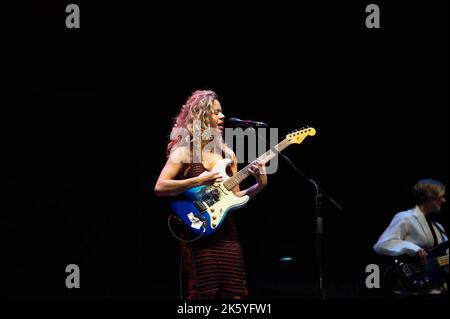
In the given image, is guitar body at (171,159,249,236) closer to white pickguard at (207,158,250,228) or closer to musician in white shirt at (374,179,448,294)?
white pickguard at (207,158,250,228)

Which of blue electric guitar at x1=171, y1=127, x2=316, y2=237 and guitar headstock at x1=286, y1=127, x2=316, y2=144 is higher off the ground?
guitar headstock at x1=286, y1=127, x2=316, y2=144

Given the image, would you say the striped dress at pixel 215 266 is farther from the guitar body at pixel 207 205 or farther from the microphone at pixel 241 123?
A: the microphone at pixel 241 123

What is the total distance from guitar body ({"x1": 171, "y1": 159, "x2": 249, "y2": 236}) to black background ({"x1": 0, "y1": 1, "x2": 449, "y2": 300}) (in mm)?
1807

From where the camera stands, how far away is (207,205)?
3473 millimetres

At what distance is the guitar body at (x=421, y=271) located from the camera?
4.77 metres

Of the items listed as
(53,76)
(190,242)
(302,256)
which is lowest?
(302,256)

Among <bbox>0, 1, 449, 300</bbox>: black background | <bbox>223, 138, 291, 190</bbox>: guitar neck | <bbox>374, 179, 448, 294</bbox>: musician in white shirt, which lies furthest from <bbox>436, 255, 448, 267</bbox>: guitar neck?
<bbox>223, 138, 291, 190</bbox>: guitar neck

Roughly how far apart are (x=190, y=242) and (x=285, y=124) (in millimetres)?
2443

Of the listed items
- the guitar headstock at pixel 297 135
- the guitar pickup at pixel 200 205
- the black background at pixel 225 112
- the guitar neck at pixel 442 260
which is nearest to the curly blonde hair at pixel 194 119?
the guitar pickup at pixel 200 205

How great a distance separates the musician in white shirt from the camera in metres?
4.82

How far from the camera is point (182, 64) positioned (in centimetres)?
525

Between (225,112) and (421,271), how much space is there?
2.19m

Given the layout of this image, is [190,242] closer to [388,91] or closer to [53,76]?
[53,76]
